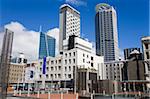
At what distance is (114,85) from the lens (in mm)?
23250

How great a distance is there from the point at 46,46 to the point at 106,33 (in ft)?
78.9

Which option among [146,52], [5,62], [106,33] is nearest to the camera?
[5,62]

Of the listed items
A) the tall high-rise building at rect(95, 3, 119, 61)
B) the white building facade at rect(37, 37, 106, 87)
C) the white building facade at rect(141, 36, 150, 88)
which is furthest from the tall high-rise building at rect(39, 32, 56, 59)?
the white building facade at rect(141, 36, 150, 88)

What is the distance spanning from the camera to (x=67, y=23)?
59.6m

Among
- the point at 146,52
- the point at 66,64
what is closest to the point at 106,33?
the point at 66,64

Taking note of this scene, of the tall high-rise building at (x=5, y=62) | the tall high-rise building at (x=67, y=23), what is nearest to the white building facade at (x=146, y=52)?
the tall high-rise building at (x=5, y=62)

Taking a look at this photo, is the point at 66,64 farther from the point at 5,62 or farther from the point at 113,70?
the point at 5,62

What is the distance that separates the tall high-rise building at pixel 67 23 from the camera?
58.2 metres

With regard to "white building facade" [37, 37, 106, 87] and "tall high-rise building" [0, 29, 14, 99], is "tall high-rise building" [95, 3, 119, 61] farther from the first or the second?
"tall high-rise building" [0, 29, 14, 99]

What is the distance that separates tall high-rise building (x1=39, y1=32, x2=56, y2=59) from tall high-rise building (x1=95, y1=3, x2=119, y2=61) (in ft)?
59.1

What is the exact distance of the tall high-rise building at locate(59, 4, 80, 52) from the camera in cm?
5822

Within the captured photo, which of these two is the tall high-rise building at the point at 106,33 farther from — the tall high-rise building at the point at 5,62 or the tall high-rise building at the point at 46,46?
the tall high-rise building at the point at 5,62

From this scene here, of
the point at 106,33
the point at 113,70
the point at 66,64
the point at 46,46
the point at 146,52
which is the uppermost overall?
the point at 106,33

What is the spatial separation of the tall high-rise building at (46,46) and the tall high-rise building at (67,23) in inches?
434
